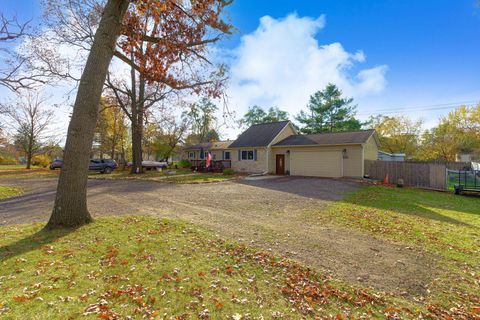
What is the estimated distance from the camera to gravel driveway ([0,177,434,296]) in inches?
155

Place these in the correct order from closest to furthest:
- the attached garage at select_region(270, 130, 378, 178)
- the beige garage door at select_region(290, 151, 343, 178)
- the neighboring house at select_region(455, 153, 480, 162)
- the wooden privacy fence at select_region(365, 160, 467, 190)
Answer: the wooden privacy fence at select_region(365, 160, 467, 190) → the attached garage at select_region(270, 130, 378, 178) → the beige garage door at select_region(290, 151, 343, 178) → the neighboring house at select_region(455, 153, 480, 162)

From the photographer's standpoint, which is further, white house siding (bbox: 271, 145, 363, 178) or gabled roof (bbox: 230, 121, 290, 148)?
gabled roof (bbox: 230, 121, 290, 148)

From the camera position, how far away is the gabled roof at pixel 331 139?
17.8m

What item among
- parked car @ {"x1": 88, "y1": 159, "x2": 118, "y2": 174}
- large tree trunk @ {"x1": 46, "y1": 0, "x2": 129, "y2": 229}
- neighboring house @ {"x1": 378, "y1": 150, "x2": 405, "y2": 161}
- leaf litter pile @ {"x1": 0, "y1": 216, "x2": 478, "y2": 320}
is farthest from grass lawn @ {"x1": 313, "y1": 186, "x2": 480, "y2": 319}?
parked car @ {"x1": 88, "y1": 159, "x2": 118, "y2": 174}

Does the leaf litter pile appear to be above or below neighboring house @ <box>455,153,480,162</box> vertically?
below

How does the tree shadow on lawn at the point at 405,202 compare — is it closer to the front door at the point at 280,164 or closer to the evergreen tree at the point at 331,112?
the front door at the point at 280,164

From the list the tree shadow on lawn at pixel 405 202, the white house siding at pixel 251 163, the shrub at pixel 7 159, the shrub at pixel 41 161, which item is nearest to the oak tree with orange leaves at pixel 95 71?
the tree shadow on lawn at pixel 405 202

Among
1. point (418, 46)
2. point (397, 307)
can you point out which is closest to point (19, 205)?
point (397, 307)

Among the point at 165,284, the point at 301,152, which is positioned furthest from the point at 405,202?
the point at 165,284

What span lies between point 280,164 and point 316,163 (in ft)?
11.9

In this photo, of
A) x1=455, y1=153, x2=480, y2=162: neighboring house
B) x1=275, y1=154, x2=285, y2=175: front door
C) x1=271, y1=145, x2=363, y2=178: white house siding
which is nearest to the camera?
x1=271, y1=145, x2=363, y2=178: white house siding

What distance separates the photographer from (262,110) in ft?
167

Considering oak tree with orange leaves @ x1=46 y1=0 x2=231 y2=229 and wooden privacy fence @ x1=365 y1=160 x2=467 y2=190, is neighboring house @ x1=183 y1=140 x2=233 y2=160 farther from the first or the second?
oak tree with orange leaves @ x1=46 y1=0 x2=231 y2=229

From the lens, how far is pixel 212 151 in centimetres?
2898
